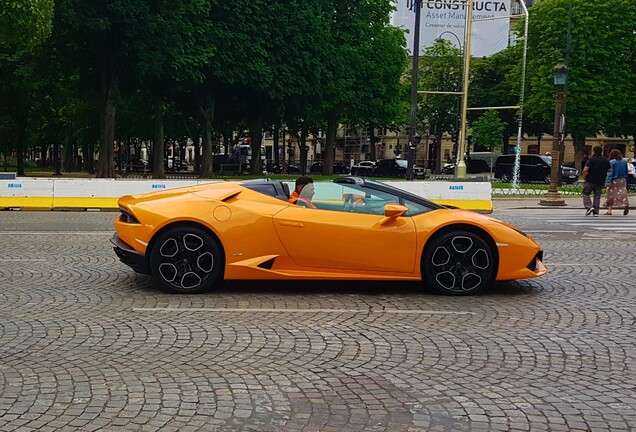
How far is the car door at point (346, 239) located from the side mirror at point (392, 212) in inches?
1.3

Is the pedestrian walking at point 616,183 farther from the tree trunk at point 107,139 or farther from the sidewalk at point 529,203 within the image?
the tree trunk at point 107,139

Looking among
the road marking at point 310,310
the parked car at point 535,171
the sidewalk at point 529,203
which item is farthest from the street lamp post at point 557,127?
the road marking at point 310,310

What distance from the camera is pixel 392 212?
7.31m

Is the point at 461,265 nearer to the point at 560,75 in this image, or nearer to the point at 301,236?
the point at 301,236

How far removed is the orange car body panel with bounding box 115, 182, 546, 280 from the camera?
732 centimetres

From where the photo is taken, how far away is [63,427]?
3.81 m

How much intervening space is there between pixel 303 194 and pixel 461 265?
76.6 inches

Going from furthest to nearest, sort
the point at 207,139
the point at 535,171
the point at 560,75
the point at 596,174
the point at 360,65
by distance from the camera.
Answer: the point at 360,65 < the point at 207,139 < the point at 535,171 < the point at 560,75 < the point at 596,174

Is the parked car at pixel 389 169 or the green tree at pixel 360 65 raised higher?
the green tree at pixel 360 65

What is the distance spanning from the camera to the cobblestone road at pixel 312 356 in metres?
4.05

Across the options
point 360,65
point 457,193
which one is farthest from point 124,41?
point 360,65

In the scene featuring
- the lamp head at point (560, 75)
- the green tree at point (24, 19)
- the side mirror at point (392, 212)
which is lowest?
the side mirror at point (392, 212)

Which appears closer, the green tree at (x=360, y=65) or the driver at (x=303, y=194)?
the driver at (x=303, y=194)

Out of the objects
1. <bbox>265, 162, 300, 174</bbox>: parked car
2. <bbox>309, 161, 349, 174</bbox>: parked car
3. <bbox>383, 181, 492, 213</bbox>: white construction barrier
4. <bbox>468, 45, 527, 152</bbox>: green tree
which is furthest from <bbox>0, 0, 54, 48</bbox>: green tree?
<bbox>468, 45, 527, 152</bbox>: green tree
